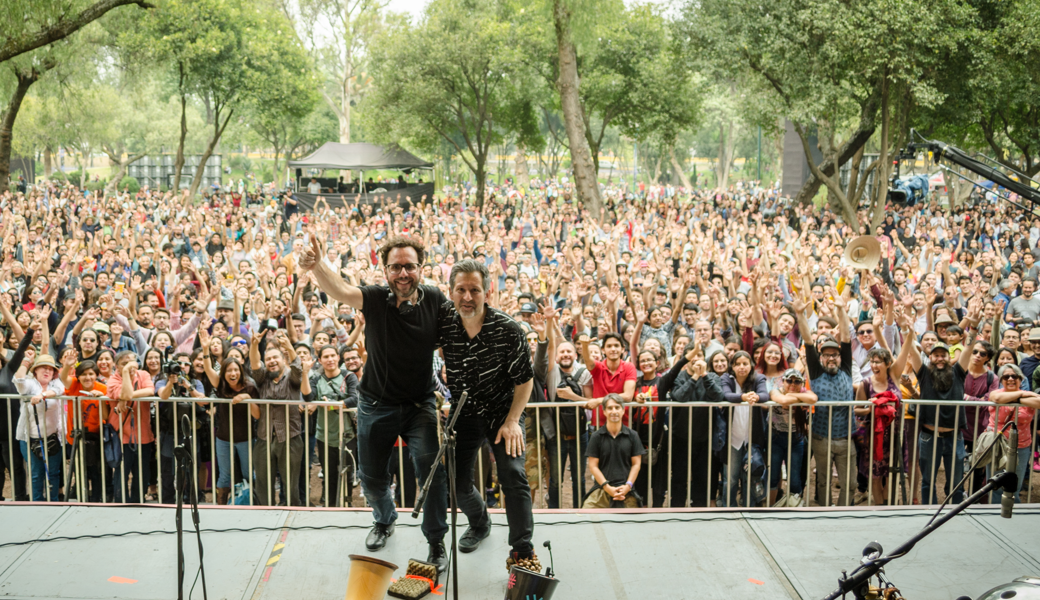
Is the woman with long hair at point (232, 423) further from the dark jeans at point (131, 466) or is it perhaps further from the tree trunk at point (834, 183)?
the tree trunk at point (834, 183)

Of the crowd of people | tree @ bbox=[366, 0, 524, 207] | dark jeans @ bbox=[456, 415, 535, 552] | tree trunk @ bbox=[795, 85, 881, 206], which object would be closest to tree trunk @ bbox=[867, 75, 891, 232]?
tree trunk @ bbox=[795, 85, 881, 206]

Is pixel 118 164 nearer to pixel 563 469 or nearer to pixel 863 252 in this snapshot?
pixel 863 252

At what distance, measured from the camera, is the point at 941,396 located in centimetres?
696

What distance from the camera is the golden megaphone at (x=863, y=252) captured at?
385 inches

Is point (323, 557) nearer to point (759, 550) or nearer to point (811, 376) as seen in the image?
point (759, 550)

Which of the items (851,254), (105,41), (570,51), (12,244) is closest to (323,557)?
(851,254)

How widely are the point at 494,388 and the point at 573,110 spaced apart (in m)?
17.9

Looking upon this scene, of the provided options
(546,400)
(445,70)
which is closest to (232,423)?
(546,400)

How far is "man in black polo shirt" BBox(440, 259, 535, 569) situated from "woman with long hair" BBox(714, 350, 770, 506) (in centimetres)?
246

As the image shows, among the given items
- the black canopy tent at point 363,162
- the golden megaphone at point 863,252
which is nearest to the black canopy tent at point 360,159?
the black canopy tent at point 363,162

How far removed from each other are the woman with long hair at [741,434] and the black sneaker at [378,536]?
271 centimetres

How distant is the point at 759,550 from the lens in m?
5.04

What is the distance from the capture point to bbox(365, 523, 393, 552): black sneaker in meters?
4.89

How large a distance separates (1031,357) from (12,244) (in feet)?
48.3
